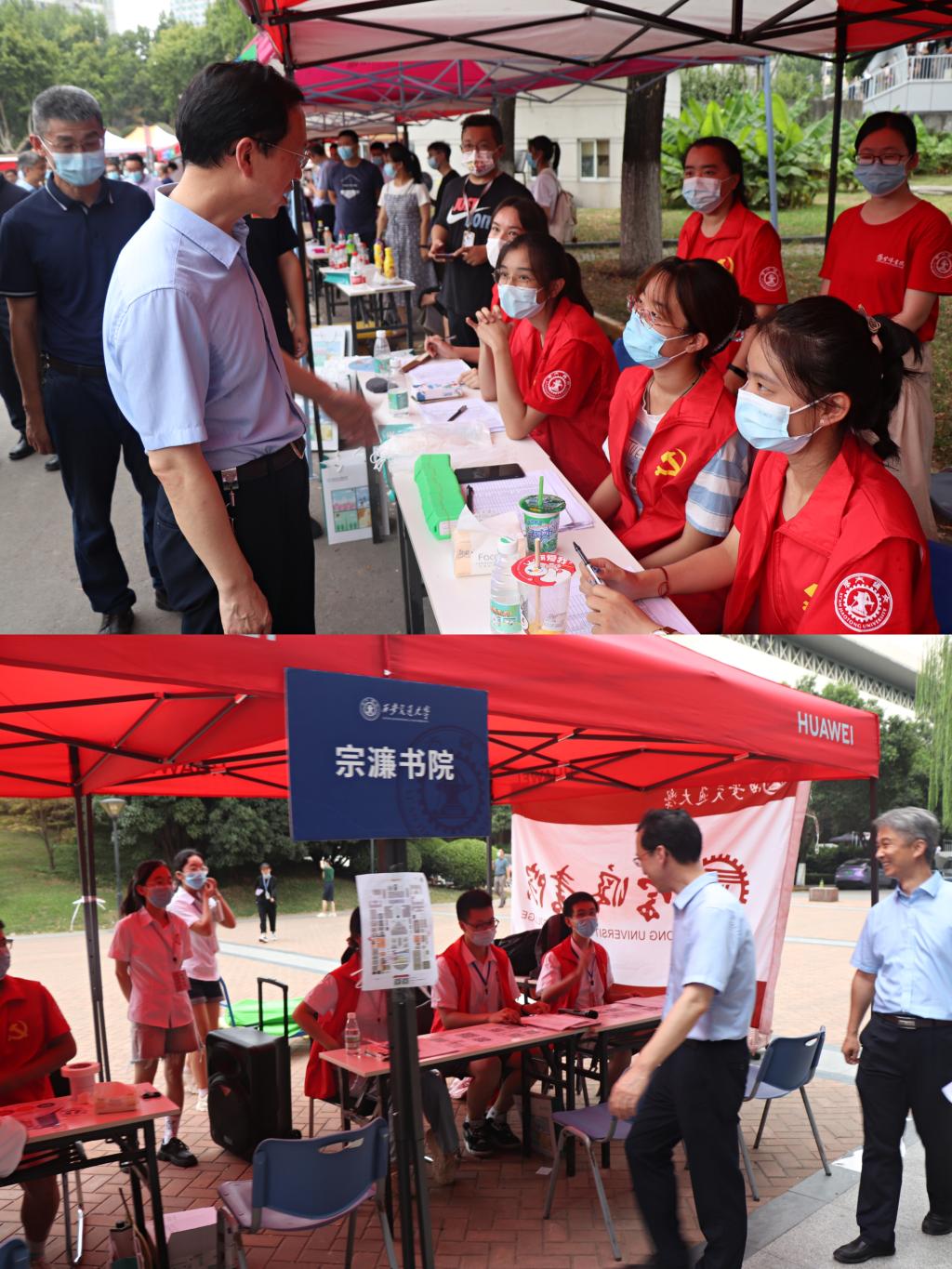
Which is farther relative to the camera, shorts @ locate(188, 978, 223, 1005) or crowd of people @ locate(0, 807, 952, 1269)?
shorts @ locate(188, 978, 223, 1005)

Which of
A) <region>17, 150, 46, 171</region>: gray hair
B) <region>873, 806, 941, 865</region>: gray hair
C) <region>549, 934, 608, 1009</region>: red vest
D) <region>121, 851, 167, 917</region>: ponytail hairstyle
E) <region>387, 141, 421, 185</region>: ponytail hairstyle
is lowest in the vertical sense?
<region>549, 934, 608, 1009</region>: red vest

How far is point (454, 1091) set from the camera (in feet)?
12.7

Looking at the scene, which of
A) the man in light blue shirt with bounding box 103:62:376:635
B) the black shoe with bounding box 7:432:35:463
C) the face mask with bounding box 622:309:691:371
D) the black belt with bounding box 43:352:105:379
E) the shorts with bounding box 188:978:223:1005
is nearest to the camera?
the man in light blue shirt with bounding box 103:62:376:635

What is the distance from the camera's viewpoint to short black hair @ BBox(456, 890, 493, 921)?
3.48m

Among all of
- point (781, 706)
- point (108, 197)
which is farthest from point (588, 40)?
point (781, 706)

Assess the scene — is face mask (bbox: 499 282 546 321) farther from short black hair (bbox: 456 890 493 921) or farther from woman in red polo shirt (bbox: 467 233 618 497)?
short black hair (bbox: 456 890 493 921)

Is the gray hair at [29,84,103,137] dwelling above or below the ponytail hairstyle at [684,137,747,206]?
below

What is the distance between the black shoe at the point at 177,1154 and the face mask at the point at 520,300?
2831 millimetres

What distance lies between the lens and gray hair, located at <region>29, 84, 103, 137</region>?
239 centimetres

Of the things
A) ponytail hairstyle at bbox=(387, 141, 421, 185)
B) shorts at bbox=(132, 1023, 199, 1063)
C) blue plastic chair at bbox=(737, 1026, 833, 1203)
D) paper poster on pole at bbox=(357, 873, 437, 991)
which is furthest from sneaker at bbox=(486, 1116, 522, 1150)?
ponytail hairstyle at bbox=(387, 141, 421, 185)

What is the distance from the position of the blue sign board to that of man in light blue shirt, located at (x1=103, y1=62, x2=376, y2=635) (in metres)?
0.19

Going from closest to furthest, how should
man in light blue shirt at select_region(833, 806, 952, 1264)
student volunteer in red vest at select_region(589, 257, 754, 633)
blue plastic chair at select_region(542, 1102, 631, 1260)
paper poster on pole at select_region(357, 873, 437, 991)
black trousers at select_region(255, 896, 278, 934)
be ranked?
1. paper poster on pole at select_region(357, 873, 437, 991)
2. student volunteer in red vest at select_region(589, 257, 754, 633)
3. man in light blue shirt at select_region(833, 806, 952, 1264)
4. blue plastic chair at select_region(542, 1102, 631, 1260)
5. black trousers at select_region(255, 896, 278, 934)

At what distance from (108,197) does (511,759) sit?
2121 millimetres

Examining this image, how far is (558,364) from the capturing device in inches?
113
